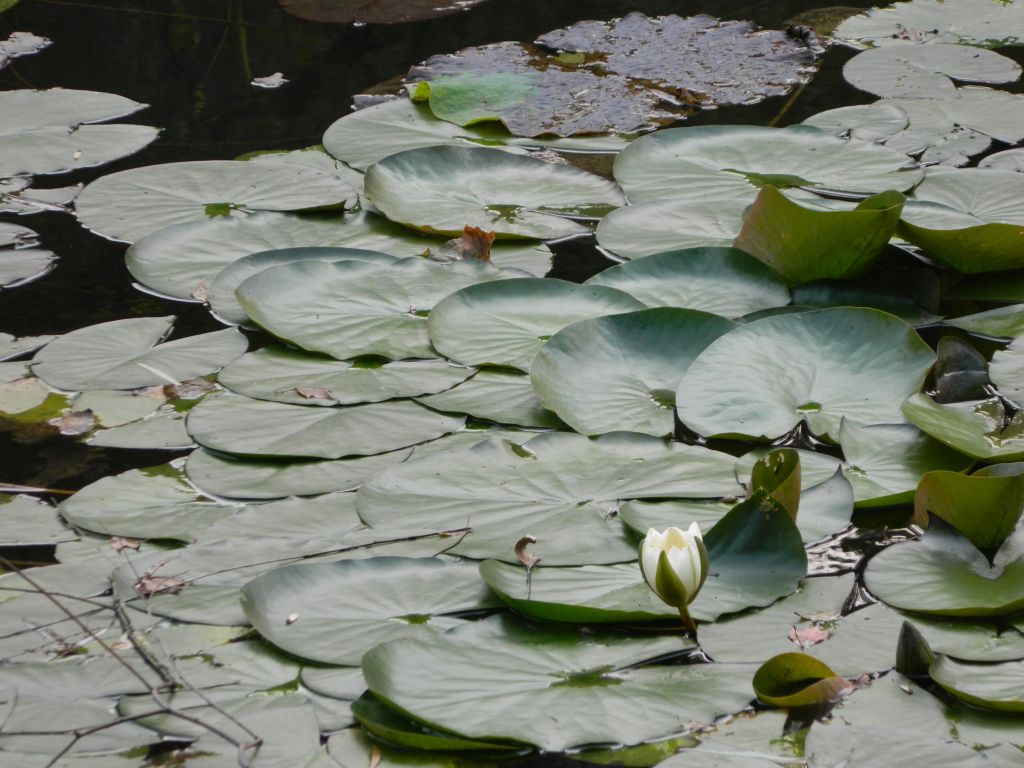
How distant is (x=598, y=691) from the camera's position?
1196 millimetres

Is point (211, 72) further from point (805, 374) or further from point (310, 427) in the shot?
point (805, 374)

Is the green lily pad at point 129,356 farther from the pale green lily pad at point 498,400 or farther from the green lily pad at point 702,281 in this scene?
the green lily pad at point 702,281

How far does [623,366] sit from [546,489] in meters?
0.32

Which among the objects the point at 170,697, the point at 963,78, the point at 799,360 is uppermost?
the point at 963,78

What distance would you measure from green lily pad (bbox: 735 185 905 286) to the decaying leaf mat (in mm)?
799

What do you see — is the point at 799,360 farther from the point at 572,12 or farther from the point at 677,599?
the point at 572,12

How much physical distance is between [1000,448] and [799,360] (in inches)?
12.3

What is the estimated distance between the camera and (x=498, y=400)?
5.70 feet

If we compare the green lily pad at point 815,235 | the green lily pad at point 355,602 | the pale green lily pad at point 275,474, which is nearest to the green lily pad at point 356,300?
the pale green lily pad at point 275,474

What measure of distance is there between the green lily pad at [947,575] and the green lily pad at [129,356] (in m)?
1.07

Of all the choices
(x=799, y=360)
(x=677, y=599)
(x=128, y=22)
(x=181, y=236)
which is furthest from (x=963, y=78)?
(x=128, y=22)

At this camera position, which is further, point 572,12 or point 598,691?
point 572,12

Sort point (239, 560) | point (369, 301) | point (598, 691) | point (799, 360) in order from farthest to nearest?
point (369, 301) → point (799, 360) → point (239, 560) → point (598, 691)

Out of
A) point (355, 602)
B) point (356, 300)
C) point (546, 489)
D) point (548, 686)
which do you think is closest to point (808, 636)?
point (548, 686)
